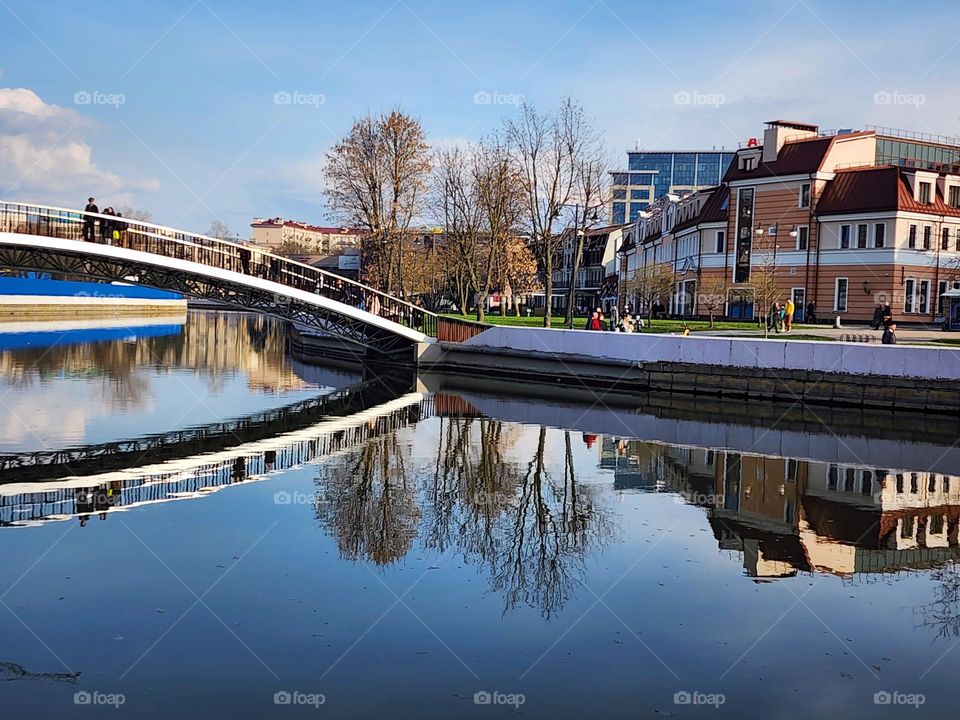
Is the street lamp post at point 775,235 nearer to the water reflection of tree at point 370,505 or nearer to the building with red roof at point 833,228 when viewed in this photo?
the building with red roof at point 833,228

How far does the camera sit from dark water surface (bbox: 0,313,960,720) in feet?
24.9

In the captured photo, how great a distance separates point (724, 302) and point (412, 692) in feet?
133

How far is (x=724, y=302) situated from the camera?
45688 mm

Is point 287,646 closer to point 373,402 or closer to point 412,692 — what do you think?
point 412,692

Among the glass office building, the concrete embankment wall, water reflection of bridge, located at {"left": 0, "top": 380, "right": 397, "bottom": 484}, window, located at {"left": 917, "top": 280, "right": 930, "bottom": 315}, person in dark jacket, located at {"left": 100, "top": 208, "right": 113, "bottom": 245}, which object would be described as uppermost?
the glass office building

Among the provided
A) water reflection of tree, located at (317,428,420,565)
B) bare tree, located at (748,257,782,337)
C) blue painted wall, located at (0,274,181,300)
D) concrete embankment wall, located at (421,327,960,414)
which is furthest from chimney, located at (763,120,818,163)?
blue painted wall, located at (0,274,181,300)

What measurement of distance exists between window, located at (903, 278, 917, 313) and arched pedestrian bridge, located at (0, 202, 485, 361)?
1880cm

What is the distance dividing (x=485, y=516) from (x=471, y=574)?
2947 millimetres

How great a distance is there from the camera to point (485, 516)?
13.5 meters

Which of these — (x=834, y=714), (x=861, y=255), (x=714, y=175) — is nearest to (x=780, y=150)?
(x=861, y=255)

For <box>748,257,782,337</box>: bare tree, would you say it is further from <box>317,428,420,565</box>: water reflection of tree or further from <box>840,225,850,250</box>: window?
<box>317,428,420,565</box>: water reflection of tree

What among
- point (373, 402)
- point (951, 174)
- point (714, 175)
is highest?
point (714, 175)

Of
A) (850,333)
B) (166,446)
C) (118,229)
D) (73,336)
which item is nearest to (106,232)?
(118,229)

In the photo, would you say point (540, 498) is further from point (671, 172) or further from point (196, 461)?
point (671, 172)
